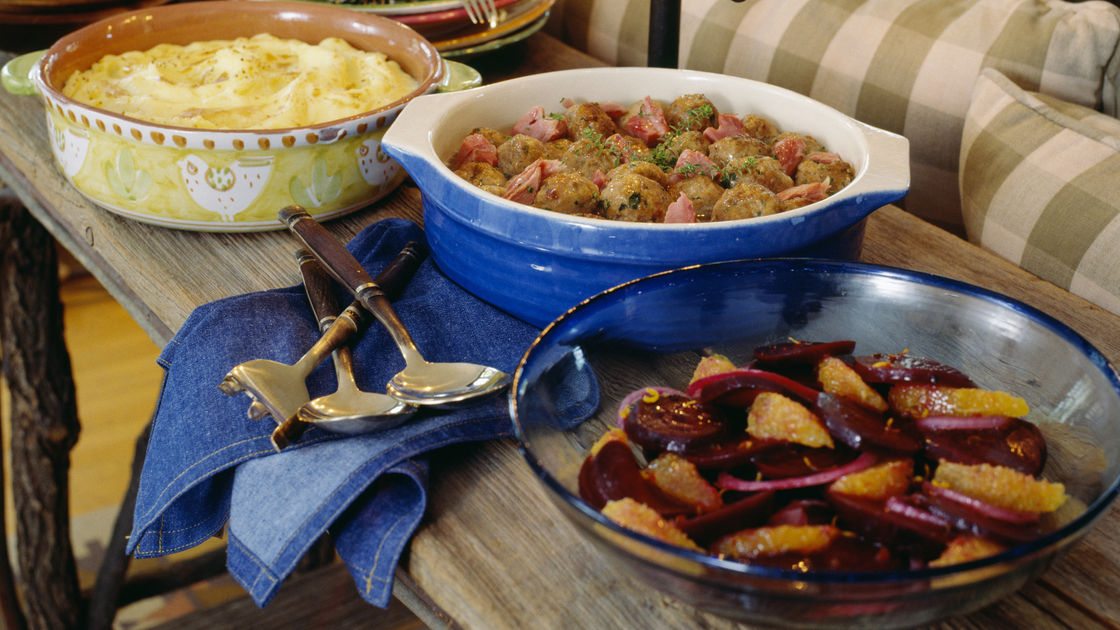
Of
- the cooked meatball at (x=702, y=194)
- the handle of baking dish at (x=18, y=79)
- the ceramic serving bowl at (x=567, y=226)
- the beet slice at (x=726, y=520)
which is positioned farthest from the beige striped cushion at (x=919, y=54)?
the handle of baking dish at (x=18, y=79)

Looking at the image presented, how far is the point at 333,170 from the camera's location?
1.03 m

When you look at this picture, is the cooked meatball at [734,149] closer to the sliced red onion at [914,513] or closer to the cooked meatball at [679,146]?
the cooked meatball at [679,146]

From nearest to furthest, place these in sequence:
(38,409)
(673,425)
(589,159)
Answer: (673,425), (589,159), (38,409)

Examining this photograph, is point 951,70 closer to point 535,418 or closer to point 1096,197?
point 1096,197

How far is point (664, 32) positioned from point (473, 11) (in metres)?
0.41

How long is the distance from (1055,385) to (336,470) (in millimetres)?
567

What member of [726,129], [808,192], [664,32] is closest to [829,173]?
[808,192]

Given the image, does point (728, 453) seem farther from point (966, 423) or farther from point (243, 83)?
point (243, 83)

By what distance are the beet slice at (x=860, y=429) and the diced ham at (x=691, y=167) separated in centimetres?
38

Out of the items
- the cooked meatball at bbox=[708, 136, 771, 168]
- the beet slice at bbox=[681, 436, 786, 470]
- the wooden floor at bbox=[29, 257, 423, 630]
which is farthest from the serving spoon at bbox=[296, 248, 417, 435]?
the wooden floor at bbox=[29, 257, 423, 630]

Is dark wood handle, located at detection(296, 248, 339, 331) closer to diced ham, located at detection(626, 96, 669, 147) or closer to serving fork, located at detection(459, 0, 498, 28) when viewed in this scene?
diced ham, located at detection(626, 96, 669, 147)

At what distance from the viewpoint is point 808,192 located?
2.82 ft

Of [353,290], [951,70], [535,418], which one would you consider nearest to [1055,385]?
[535,418]

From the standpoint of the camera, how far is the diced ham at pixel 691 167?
0.90 metres
